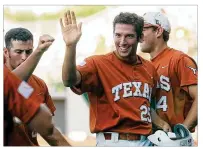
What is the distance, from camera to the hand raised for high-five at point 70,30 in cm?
399

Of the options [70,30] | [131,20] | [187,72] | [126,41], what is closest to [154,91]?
[187,72]

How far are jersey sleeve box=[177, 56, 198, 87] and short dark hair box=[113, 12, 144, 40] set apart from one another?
37cm

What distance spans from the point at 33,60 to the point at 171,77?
943mm

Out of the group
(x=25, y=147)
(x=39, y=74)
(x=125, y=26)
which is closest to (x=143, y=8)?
(x=125, y=26)

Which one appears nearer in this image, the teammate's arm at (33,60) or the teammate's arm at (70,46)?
the teammate's arm at (70,46)

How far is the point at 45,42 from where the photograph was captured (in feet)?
13.8

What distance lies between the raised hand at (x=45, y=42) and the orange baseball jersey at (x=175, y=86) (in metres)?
0.72

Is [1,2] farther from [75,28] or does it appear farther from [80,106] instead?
[80,106]

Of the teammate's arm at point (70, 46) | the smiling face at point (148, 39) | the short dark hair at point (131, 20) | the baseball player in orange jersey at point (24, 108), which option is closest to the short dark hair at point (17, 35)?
the teammate's arm at point (70, 46)

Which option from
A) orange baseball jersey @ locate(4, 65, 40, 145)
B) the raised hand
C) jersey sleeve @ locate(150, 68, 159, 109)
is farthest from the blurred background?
orange baseball jersey @ locate(4, 65, 40, 145)

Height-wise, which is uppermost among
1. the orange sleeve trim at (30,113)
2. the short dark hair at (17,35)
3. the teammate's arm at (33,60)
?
the short dark hair at (17,35)

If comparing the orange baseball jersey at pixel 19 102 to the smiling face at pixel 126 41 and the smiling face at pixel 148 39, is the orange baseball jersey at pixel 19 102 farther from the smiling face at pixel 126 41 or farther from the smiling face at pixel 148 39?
the smiling face at pixel 148 39

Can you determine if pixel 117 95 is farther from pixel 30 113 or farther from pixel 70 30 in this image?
pixel 30 113

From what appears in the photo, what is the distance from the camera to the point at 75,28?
403cm
